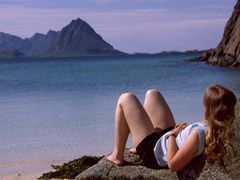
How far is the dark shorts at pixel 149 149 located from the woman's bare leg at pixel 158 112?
0.17 m

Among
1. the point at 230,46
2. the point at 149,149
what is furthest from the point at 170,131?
the point at 230,46

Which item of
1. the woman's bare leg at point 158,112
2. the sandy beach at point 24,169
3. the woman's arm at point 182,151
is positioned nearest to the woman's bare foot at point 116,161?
the woman's bare leg at point 158,112

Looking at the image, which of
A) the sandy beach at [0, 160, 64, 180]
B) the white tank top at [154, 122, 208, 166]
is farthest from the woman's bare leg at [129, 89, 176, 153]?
the sandy beach at [0, 160, 64, 180]

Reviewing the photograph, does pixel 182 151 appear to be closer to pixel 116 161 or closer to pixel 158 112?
pixel 158 112

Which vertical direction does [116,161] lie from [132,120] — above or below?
below

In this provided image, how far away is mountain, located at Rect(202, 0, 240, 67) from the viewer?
66.4 meters

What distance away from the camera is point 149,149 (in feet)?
22.6

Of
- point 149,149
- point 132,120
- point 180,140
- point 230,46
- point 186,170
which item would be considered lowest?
point 186,170

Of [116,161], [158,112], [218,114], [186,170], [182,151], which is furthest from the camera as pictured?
[116,161]

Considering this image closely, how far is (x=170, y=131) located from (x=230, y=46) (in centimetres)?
6306

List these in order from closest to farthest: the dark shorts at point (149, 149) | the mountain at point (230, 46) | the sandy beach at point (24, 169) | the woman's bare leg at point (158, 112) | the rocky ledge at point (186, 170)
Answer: the rocky ledge at point (186, 170)
the dark shorts at point (149, 149)
the woman's bare leg at point (158, 112)
the sandy beach at point (24, 169)
the mountain at point (230, 46)

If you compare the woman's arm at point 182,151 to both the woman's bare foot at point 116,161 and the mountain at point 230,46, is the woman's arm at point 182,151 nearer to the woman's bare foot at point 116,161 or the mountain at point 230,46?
the woman's bare foot at point 116,161

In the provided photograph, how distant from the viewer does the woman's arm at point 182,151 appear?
251 inches

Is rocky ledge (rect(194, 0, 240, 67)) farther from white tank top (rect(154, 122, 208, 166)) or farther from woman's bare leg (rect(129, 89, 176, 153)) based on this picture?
white tank top (rect(154, 122, 208, 166))
